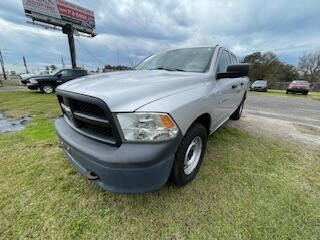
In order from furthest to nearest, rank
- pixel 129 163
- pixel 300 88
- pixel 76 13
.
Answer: pixel 76 13 < pixel 300 88 < pixel 129 163

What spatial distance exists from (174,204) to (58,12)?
101 ft

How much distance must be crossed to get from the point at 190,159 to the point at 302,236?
128 centimetres

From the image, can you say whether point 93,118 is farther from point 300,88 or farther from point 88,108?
point 300,88

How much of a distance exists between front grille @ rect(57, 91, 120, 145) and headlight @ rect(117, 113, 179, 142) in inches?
3.7

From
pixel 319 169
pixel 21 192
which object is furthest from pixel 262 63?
pixel 21 192

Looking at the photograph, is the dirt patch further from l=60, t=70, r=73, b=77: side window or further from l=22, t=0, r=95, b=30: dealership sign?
l=22, t=0, r=95, b=30: dealership sign

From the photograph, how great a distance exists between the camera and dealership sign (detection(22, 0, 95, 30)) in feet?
71.3

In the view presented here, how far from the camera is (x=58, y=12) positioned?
23781mm

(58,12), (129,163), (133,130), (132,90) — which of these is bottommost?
(129,163)

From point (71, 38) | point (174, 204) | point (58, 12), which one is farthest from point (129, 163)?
point (71, 38)

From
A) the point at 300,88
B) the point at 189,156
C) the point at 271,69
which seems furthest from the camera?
the point at 271,69

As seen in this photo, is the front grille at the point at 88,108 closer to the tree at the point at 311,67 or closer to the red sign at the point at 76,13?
the red sign at the point at 76,13

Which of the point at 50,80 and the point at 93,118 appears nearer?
the point at 93,118

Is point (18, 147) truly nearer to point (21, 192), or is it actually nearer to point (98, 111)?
point (21, 192)
